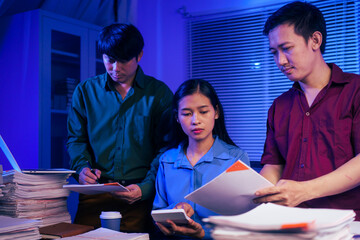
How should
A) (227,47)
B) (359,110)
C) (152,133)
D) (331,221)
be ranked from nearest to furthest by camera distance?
(331,221), (359,110), (152,133), (227,47)

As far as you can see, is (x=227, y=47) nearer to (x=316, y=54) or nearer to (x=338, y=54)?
(x=338, y=54)

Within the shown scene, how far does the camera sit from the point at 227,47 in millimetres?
3961

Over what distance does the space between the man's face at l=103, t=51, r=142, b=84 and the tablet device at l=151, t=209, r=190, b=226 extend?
37.0 inches

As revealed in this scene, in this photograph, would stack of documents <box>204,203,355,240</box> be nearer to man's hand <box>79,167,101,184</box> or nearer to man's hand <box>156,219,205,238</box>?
man's hand <box>156,219,205,238</box>

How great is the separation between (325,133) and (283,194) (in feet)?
1.52

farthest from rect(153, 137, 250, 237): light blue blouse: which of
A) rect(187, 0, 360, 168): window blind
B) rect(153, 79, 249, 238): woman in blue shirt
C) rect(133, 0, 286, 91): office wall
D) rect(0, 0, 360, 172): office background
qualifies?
rect(133, 0, 286, 91): office wall

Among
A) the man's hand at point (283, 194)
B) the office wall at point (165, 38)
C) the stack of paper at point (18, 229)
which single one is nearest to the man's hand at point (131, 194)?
the stack of paper at point (18, 229)

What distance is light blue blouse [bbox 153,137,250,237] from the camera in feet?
5.64

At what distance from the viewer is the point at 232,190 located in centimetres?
102

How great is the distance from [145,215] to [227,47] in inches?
97.4

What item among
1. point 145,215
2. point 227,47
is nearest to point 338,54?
point 227,47

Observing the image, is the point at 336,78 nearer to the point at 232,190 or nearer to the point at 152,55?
the point at 232,190

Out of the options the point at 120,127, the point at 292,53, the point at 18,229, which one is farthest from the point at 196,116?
the point at 18,229

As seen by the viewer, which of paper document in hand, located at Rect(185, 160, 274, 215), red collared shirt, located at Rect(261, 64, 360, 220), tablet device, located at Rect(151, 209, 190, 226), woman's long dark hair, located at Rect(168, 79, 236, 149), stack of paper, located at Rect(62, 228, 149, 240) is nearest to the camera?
→ paper document in hand, located at Rect(185, 160, 274, 215)
